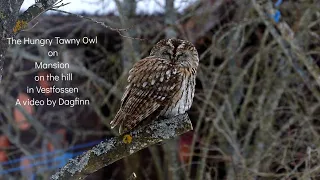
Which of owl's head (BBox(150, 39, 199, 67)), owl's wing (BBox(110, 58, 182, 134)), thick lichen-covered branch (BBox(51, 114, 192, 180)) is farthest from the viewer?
owl's head (BBox(150, 39, 199, 67))

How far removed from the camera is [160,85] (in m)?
2.18

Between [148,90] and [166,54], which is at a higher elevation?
[166,54]

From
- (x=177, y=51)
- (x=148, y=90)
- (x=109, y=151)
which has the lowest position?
(x=109, y=151)

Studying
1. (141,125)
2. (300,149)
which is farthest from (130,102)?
(300,149)

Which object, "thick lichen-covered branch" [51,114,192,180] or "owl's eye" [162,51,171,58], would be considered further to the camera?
"owl's eye" [162,51,171,58]

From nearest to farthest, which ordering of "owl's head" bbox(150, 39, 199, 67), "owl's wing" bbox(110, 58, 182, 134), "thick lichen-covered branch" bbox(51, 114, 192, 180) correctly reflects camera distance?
"thick lichen-covered branch" bbox(51, 114, 192, 180) → "owl's wing" bbox(110, 58, 182, 134) → "owl's head" bbox(150, 39, 199, 67)

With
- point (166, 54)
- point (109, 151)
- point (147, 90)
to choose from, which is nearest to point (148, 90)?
point (147, 90)

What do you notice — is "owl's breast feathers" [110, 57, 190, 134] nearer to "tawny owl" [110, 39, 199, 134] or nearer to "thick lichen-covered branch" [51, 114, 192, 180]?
"tawny owl" [110, 39, 199, 134]

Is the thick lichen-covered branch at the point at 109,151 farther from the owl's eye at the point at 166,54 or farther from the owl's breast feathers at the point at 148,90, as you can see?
the owl's eye at the point at 166,54

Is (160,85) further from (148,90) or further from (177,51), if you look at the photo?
(177,51)

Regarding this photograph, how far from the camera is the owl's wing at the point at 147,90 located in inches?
82.4

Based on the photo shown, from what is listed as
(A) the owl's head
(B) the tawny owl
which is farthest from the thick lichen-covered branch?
(A) the owl's head

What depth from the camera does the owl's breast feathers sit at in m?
2.10

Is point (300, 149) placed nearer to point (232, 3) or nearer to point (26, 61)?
point (232, 3)
